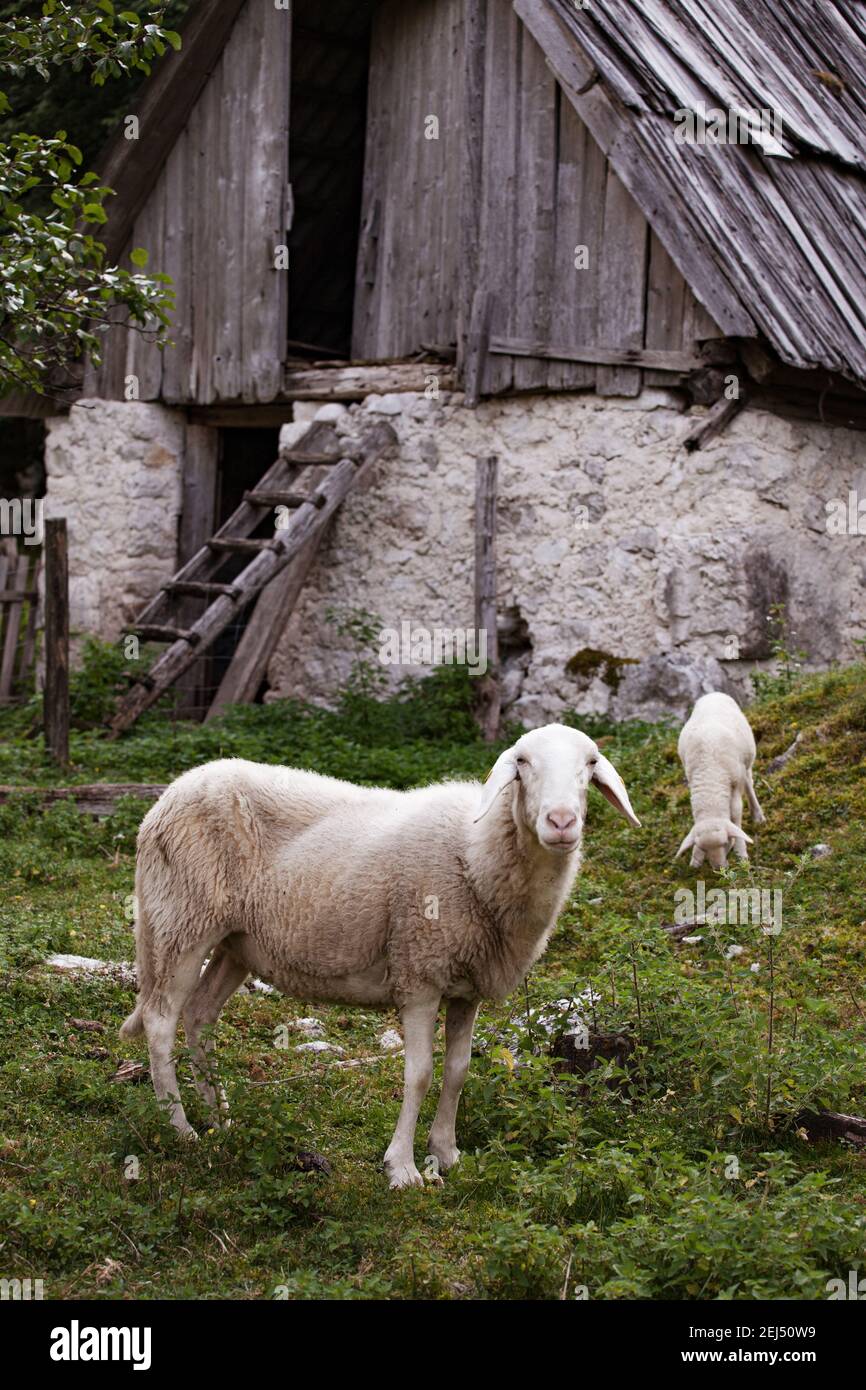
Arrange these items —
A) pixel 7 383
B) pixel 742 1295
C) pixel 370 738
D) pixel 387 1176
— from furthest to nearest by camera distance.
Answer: pixel 370 738 < pixel 7 383 < pixel 387 1176 < pixel 742 1295

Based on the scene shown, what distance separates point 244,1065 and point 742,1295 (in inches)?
97.8

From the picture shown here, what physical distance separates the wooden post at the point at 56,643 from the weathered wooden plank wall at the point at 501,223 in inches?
154

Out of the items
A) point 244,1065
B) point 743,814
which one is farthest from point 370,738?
point 244,1065

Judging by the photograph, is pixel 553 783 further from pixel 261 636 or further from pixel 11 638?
pixel 11 638

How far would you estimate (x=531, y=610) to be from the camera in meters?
12.6

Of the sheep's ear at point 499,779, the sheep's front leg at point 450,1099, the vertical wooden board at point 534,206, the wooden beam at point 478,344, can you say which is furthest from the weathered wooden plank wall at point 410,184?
the sheep's front leg at point 450,1099

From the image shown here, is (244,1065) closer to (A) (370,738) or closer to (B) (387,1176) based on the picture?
(B) (387,1176)

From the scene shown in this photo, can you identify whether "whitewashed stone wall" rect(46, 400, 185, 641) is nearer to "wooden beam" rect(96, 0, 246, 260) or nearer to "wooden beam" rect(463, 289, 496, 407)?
"wooden beam" rect(96, 0, 246, 260)

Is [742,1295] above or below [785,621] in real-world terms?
below

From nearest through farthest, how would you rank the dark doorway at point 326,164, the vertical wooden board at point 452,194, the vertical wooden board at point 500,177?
1. the vertical wooden board at point 500,177
2. the vertical wooden board at point 452,194
3. the dark doorway at point 326,164

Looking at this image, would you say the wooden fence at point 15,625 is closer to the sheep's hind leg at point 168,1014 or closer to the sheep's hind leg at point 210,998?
the sheep's hind leg at point 210,998

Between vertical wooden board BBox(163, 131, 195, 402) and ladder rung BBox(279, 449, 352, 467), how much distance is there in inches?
58.1

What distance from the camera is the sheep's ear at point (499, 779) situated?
4957mm

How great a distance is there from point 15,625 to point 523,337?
5.68 meters
